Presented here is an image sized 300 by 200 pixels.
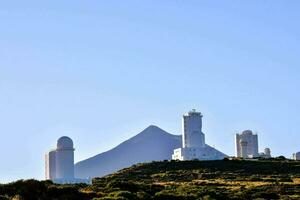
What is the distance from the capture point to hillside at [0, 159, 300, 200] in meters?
54.4

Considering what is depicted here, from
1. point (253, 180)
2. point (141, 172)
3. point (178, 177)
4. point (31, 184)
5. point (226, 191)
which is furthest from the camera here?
point (141, 172)

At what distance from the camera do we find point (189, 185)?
72250 millimetres

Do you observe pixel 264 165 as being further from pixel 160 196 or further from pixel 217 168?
pixel 160 196

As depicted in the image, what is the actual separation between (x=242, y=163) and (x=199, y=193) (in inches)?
2018

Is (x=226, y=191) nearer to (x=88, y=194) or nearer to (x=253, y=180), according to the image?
(x=88, y=194)

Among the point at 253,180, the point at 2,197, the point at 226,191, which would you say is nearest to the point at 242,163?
the point at 253,180

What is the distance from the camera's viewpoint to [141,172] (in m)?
102

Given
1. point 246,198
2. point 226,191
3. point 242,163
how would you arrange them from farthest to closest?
point 242,163, point 226,191, point 246,198

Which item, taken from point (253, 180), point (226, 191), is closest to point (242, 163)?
point (253, 180)

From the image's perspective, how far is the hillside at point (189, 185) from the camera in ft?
179

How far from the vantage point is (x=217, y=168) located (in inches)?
4050

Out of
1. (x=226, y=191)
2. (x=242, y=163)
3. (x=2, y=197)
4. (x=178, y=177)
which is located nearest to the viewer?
(x=2, y=197)

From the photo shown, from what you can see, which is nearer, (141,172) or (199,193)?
(199,193)

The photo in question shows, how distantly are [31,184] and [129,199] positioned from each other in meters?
6.89
